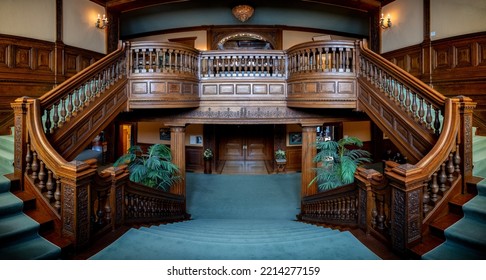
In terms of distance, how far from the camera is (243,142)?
1147 cm

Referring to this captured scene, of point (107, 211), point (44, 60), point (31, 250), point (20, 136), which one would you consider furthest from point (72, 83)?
point (44, 60)

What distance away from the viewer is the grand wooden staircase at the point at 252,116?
269 cm

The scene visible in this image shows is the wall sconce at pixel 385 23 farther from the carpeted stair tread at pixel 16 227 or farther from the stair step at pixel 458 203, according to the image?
the carpeted stair tread at pixel 16 227

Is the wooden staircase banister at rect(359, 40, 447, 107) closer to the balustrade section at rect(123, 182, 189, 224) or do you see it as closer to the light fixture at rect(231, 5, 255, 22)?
the balustrade section at rect(123, 182, 189, 224)

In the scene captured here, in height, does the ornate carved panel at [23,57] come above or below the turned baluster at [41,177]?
above

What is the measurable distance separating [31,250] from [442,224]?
3460 millimetres

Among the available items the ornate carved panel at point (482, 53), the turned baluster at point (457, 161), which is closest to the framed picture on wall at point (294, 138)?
the ornate carved panel at point (482, 53)

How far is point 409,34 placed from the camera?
25.9 ft

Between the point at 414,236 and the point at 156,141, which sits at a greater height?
the point at 156,141

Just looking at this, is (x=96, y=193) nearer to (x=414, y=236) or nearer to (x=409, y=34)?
(x=414, y=236)

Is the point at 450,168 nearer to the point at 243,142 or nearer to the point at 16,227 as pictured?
the point at 16,227

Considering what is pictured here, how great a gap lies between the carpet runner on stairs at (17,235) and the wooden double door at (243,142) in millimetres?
8564

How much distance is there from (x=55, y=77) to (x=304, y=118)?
593 cm
